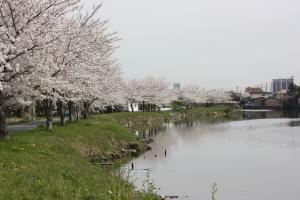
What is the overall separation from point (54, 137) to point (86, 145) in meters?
3.42


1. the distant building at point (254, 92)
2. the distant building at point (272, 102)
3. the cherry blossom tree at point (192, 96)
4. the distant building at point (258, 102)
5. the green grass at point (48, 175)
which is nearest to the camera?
the green grass at point (48, 175)

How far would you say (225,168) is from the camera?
76.2ft

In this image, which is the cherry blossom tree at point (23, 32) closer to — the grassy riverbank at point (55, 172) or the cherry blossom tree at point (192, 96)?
the grassy riverbank at point (55, 172)

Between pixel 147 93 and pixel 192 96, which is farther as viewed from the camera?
pixel 192 96

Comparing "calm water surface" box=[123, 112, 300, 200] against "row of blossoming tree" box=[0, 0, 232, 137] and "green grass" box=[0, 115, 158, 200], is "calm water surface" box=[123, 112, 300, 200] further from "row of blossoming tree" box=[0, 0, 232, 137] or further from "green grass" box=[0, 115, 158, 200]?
"row of blossoming tree" box=[0, 0, 232, 137]

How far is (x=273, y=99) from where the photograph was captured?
145500 mm

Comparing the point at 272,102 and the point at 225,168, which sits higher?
the point at 272,102

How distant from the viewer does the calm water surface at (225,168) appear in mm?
17641

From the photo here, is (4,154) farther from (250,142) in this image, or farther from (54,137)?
(250,142)

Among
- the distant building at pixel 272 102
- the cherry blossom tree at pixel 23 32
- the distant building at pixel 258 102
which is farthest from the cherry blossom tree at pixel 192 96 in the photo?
the cherry blossom tree at pixel 23 32

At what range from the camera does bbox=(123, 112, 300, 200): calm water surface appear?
1764cm

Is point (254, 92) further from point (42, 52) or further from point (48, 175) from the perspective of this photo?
point (48, 175)

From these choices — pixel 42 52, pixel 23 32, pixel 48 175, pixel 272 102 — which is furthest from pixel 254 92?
pixel 48 175

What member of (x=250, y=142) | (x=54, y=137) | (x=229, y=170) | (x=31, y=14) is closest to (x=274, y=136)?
(x=250, y=142)
